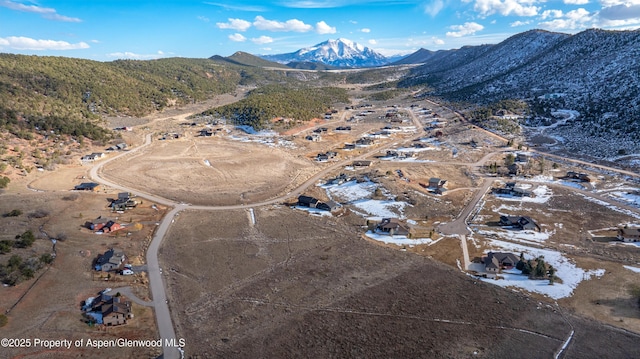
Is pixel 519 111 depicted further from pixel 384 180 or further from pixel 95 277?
pixel 95 277

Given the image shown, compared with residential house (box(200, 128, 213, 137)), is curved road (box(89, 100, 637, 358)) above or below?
below

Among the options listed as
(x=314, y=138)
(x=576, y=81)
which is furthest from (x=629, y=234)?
(x=576, y=81)

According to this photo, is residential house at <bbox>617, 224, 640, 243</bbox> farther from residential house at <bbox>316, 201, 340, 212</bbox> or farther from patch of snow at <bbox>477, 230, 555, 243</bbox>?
residential house at <bbox>316, 201, 340, 212</bbox>

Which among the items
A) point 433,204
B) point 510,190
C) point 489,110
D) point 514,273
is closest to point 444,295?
point 514,273

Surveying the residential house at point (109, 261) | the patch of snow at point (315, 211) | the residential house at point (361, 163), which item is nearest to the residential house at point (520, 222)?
the patch of snow at point (315, 211)

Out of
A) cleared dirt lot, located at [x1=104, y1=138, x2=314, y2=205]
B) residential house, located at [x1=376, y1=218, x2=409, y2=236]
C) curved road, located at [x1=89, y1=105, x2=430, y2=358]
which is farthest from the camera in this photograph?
cleared dirt lot, located at [x1=104, y1=138, x2=314, y2=205]

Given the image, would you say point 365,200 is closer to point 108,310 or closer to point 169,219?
point 169,219

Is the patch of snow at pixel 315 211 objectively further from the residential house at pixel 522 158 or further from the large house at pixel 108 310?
the residential house at pixel 522 158

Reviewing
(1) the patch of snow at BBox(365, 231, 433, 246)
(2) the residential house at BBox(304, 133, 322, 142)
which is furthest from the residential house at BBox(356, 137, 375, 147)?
(1) the patch of snow at BBox(365, 231, 433, 246)
